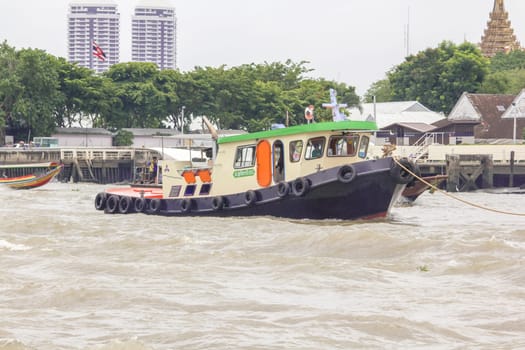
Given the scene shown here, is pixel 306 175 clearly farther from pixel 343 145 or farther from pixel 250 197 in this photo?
pixel 250 197

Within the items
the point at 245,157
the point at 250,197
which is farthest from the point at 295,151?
the point at 250,197

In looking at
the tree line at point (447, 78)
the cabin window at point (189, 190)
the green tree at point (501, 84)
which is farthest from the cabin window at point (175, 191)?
the green tree at point (501, 84)

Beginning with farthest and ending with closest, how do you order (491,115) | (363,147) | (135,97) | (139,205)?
1. (135,97)
2. (491,115)
3. (139,205)
4. (363,147)

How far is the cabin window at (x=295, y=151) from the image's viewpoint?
23438mm

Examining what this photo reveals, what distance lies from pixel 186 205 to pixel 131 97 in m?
47.3

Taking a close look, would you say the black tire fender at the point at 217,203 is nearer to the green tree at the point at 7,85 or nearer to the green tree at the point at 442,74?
the green tree at the point at 7,85

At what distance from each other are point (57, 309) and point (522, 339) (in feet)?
16.9

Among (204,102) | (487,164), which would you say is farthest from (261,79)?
(487,164)

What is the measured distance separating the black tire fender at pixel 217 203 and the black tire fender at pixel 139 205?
268 centimetres

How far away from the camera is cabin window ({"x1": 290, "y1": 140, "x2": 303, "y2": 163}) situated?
23.4 metres

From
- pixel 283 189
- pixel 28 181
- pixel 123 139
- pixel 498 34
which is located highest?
pixel 498 34

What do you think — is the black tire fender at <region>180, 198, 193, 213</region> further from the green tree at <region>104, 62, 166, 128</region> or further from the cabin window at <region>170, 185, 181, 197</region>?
the green tree at <region>104, 62, 166, 128</region>

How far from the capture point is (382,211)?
77.5ft

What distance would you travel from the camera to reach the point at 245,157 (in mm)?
24344
